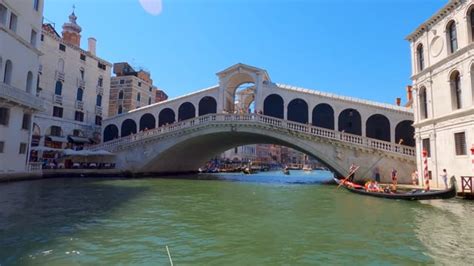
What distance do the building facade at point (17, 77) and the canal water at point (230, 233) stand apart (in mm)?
7238

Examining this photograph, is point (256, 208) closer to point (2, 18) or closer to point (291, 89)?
point (291, 89)

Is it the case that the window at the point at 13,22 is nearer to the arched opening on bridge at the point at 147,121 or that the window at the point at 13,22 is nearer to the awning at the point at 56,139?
the awning at the point at 56,139

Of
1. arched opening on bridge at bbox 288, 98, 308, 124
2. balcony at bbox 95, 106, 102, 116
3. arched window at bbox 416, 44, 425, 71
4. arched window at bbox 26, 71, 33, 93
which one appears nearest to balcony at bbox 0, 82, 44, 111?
arched window at bbox 26, 71, 33, 93

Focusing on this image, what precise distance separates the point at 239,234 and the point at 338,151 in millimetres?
13163

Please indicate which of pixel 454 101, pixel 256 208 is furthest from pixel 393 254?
pixel 454 101

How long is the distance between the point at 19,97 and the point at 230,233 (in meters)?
15.3

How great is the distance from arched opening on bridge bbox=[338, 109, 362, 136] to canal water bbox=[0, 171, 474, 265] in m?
10.4

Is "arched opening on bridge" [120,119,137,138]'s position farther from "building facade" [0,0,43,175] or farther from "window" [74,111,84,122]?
"building facade" [0,0,43,175]

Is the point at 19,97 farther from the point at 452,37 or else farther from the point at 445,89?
the point at 452,37

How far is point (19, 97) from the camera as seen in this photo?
1658 cm

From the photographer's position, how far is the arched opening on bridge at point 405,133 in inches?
779

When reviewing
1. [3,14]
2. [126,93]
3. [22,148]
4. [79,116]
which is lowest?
[22,148]

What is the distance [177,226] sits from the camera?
731cm

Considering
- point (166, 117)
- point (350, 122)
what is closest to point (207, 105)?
point (166, 117)
